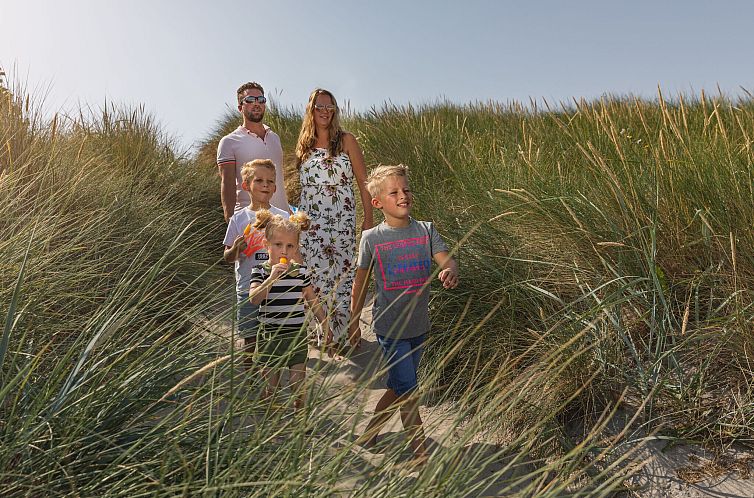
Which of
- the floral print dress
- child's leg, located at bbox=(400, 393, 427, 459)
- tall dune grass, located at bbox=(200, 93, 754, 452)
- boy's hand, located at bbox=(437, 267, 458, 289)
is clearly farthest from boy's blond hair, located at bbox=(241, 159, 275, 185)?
child's leg, located at bbox=(400, 393, 427, 459)

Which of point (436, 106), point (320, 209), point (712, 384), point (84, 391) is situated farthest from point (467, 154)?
point (436, 106)

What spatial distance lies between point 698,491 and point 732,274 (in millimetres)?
989

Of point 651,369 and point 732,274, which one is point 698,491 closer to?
point 651,369

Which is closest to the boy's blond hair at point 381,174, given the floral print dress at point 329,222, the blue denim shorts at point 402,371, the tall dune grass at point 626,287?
the tall dune grass at point 626,287

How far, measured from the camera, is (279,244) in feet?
9.77

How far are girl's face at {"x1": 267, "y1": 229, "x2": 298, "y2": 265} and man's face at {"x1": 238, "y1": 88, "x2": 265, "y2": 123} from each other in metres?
1.62

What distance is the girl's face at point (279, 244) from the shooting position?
2.98 m

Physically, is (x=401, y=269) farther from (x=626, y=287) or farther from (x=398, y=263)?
(x=626, y=287)

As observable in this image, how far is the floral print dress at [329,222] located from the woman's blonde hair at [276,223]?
124 centimetres

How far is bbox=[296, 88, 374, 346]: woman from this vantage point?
14.2 ft

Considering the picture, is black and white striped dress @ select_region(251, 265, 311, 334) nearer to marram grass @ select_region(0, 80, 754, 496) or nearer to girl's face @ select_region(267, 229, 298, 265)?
girl's face @ select_region(267, 229, 298, 265)

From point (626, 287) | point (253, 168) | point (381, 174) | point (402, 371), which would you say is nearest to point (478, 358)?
point (402, 371)

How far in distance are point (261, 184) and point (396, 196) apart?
3.40ft

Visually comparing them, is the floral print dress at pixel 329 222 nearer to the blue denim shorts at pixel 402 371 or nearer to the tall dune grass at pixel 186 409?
the tall dune grass at pixel 186 409
